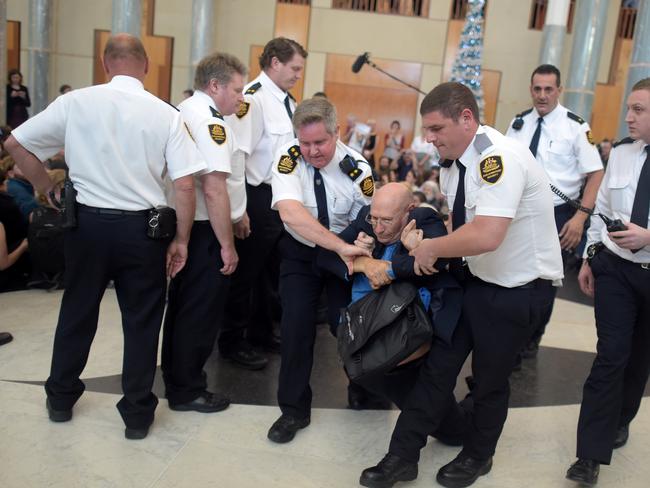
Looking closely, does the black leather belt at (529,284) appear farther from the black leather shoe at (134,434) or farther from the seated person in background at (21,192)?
the seated person in background at (21,192)

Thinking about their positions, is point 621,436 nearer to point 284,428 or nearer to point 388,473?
point 388,473

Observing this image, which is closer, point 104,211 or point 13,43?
point 104,211

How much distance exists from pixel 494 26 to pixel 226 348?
10984 mm

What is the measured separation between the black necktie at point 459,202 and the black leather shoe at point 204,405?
1389 millimetres

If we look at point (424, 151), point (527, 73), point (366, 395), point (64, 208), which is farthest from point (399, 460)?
point (527, 73)

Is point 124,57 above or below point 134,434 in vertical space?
above

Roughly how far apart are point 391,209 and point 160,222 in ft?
3.00

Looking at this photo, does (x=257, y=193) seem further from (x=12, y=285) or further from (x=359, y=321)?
(x=12, y=285)

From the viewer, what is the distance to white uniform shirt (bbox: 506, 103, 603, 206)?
361 cm

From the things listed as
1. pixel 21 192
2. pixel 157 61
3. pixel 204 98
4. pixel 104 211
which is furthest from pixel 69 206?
pixel 157 61

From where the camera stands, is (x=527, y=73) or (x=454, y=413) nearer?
(x=454, y=413)

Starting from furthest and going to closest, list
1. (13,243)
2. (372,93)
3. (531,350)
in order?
1. (372,93)
2. (13,243)
3. (531,350)

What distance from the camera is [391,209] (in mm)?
2396

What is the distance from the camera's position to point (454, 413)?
8.70 ft
